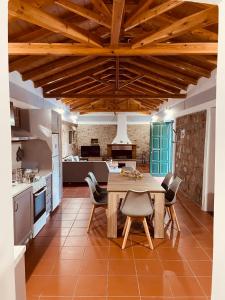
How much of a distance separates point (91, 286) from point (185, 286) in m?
1.01

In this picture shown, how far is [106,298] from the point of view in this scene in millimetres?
2461

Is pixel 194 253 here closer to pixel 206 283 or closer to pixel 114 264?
pixel 206 283

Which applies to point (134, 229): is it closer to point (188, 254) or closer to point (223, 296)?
point (188, 254)

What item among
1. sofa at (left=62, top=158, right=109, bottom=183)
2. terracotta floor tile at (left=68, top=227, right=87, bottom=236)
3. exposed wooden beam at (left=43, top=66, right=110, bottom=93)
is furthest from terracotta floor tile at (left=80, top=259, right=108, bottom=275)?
exposed wooden beam at (left=43, top=66, right=110, bottom=93)

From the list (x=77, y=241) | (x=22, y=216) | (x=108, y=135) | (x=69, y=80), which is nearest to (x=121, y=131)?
(x=108, y=135)

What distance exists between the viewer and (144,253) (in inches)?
134

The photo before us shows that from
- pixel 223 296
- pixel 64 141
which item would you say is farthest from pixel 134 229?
pixel 64 141

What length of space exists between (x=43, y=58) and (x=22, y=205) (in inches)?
107

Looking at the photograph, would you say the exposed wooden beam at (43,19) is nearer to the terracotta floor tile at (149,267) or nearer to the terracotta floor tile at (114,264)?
the terracotta floor tile at (114,264)

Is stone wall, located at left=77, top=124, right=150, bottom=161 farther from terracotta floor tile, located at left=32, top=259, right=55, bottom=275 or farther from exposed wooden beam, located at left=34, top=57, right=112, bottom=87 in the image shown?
terracotta floor tile, located at left=32, top=259, right=55, bottom=275

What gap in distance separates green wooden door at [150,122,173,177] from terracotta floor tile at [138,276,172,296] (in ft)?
21.7

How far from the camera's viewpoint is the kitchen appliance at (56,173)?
17.0 ft

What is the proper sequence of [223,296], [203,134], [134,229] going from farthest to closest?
1. [203,134]
2. [134,229]
3. [223,296]

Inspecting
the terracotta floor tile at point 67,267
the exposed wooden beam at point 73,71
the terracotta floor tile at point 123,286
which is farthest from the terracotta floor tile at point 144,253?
the exposed wooden beam at point 73,71
